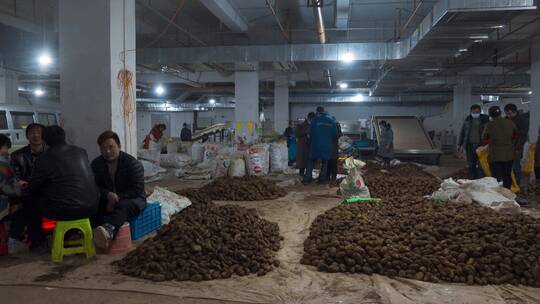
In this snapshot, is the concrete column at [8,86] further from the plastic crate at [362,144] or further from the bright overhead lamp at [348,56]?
the plastic crate at [362,144]

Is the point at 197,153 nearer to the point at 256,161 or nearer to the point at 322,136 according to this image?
the point at 256,161

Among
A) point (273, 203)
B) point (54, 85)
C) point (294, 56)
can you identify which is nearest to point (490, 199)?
point (273, 203)

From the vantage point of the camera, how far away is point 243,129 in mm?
13891

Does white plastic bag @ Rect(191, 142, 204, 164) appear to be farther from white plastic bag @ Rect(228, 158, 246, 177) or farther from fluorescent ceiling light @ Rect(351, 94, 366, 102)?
fluorescent ceiling light @ Rect(351, 94, 366, 102)

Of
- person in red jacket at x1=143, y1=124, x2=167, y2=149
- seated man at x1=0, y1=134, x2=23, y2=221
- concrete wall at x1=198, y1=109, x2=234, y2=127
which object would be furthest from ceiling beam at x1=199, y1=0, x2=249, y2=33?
concrete wall at x1=198, y1=109, x2=234, y2=127

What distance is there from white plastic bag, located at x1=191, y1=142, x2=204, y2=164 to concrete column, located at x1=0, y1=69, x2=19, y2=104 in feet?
22.8

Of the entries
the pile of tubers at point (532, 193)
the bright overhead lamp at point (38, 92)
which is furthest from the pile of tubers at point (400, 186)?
the bright overhead lamp at point (38, 92)

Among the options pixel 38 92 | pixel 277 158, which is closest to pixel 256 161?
pixel 277 158

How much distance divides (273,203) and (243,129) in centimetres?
728

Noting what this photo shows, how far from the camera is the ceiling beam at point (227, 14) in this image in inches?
340

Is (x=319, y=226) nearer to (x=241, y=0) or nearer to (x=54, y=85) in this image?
(x=241, y=0)

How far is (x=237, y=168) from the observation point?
30.1ft

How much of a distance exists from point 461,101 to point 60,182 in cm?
1777

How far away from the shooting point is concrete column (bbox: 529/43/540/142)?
10325 mm
